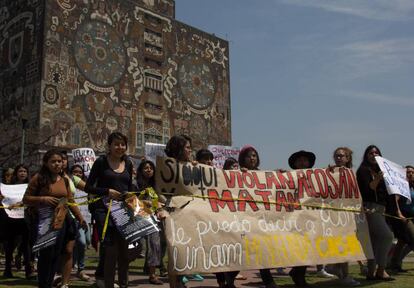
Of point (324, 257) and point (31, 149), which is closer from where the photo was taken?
point (324, 257)

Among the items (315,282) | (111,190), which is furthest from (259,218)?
(315,282)

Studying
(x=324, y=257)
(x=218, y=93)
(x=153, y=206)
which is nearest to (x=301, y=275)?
(x=324, y=257)

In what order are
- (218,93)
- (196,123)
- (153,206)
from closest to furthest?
(153,206)
(196,123)
(218,93)

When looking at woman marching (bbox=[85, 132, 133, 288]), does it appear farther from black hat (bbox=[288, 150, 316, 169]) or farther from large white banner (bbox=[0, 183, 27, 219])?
large white banner (bbox=[0, 183, 27, 219])

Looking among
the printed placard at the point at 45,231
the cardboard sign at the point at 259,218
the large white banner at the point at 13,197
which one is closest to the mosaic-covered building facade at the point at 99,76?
the large white banner at the point at 13,197

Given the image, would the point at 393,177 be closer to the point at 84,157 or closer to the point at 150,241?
the point at 150,241

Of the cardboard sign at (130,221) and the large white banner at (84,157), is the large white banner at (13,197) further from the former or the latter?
the large white banner at (84,157)

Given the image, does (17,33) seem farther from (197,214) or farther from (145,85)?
(197,214)

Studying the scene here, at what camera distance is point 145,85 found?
89.4ft

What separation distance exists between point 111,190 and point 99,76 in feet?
70.5

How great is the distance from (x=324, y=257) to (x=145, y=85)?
23223 millimetres

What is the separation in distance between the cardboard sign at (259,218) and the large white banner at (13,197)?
329 centimetres

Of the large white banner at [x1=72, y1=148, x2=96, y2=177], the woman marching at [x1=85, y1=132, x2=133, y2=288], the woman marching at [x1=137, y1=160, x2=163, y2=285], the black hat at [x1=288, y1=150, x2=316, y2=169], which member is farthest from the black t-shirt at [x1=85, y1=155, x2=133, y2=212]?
the large white banner at [x1=72, y1=148, x2=96, y2=177]

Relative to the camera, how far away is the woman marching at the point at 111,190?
429 cm
